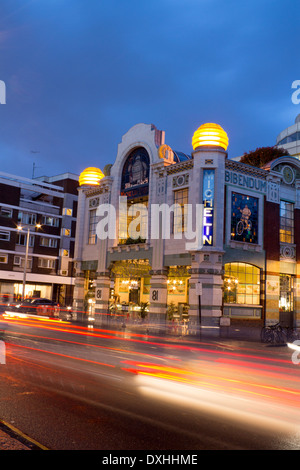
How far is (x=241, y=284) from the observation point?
34469 millimetres

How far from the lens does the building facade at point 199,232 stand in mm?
32188

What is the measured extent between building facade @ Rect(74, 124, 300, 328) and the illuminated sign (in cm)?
7

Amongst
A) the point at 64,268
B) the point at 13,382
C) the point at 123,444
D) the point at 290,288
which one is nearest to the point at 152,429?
the point at 123,444

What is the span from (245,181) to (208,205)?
4260 mm

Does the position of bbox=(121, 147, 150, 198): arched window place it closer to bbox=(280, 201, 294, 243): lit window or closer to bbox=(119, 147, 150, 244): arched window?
bbox=(119, 147, 150, 244): arched window

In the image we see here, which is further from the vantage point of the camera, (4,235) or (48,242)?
(48,242)

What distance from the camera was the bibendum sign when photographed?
3353 cm

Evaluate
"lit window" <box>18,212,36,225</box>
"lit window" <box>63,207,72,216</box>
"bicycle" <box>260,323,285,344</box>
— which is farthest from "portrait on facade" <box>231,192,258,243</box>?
"lit window" <box>63,207,72,216</box>

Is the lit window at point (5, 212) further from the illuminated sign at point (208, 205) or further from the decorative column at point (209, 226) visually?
the illuminated sign at point (208, 205)

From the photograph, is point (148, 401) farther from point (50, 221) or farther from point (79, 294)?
point (50, 221)

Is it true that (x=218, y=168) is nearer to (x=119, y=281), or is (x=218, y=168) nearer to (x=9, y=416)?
(x=119, y=281)

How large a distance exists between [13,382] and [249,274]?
2667 centimetres

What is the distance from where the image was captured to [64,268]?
68438 mm

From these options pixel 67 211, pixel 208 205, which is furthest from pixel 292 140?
pixel 208 205
